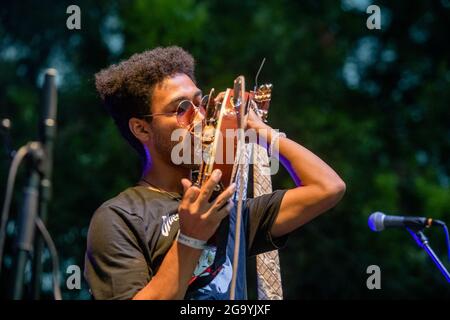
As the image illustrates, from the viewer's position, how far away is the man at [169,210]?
2.77 metres

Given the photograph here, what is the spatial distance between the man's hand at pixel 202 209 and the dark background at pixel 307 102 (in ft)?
19.6

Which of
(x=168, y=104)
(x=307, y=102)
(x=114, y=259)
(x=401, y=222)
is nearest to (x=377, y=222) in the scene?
→ (x=401, y=222)

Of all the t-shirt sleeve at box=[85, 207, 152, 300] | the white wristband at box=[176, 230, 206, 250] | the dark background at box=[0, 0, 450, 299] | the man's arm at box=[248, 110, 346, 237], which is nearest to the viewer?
the white wristband at box=[176, 230, 206, 250]

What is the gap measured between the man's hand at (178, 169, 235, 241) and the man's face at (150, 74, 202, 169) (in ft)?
2.08

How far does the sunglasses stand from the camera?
3251 mm

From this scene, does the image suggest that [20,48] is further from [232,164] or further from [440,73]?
[232,164]

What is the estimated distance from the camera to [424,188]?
36.0ft

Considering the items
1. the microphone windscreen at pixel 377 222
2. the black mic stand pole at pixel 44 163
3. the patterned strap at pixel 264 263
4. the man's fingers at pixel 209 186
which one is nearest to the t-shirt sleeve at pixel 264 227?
the patterned strap at pixel 264 263

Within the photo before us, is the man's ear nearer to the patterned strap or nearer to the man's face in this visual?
the man's face

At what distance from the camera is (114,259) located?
9.57 ft

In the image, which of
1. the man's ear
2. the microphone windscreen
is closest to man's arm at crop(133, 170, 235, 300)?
the man's ear

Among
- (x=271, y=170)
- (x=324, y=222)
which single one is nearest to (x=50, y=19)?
(x=324, y=222)

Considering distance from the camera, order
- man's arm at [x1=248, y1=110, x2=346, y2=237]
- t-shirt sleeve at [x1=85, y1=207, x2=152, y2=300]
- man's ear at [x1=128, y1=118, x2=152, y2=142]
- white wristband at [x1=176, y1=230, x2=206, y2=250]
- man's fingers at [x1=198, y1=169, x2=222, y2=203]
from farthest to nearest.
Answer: man's ear at [x1=128, y1=118, x2=152, y2=142], man's arm at [x1=248, y1=110, x2=346, y2=237], t-shirt sleeve at [x1=85, y1=207, x2=152, y2=300], white wristband at [x1=176, y1=230, x2=206, y2=250], man's fingers at [x1=198, y1=169, x2=222, y2=203]
